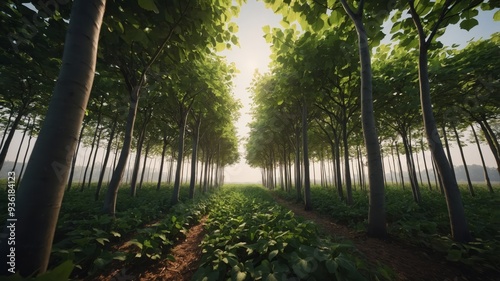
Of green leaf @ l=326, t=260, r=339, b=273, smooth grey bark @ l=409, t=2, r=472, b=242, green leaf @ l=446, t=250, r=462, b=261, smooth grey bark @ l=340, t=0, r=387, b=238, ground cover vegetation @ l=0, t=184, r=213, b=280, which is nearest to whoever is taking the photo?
green leaf @ l=326, t=260, r=339, b=273

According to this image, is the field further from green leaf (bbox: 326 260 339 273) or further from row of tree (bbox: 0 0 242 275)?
row of tree (bbox: 0 0 242 275)

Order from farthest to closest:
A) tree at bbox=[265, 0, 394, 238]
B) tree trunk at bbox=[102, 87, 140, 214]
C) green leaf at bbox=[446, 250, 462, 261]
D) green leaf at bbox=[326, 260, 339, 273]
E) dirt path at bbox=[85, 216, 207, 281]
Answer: tree trunk at bbox=[102, 87, 140, 214] < tree at bbox=[265, 0, 394, 238] < dirt path at bbox=[85, 216, 207, 281] < green leaf at bbox=[446, 250, 462, 261] < green leaf at bbox=[326, 260, 339, 273]

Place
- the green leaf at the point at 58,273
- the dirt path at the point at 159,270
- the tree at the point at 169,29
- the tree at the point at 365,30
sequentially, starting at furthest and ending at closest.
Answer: the tree at the point at 365,30, the tree at the point at 169,29, the dirt path at the point at 159,270, the green leaf at the point at 58,273

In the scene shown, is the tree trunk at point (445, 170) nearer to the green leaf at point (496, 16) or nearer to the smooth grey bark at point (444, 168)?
the smooth grey bark at point (444, 168)

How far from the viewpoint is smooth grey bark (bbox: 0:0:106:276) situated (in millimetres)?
1476

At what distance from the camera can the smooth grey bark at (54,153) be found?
148 centimetres

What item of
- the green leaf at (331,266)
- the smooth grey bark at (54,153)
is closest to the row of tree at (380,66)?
the green leaf at (331,266)

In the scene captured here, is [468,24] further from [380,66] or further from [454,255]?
[454,255]

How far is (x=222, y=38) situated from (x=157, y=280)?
544cm

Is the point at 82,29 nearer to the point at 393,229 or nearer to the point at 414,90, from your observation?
the point at 393,229

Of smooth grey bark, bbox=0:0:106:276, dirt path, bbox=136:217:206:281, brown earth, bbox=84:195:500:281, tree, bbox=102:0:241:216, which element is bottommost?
dirt path, bbox=136:217:206:281

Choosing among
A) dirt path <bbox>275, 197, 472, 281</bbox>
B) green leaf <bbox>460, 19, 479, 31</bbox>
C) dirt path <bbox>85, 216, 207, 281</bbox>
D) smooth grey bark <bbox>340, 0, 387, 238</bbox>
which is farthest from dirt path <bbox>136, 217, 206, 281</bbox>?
green leaf <bbox>460, 19, 479, 31</bbox>

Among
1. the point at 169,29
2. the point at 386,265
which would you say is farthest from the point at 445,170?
the point at 169,29

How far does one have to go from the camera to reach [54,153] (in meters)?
1.61
